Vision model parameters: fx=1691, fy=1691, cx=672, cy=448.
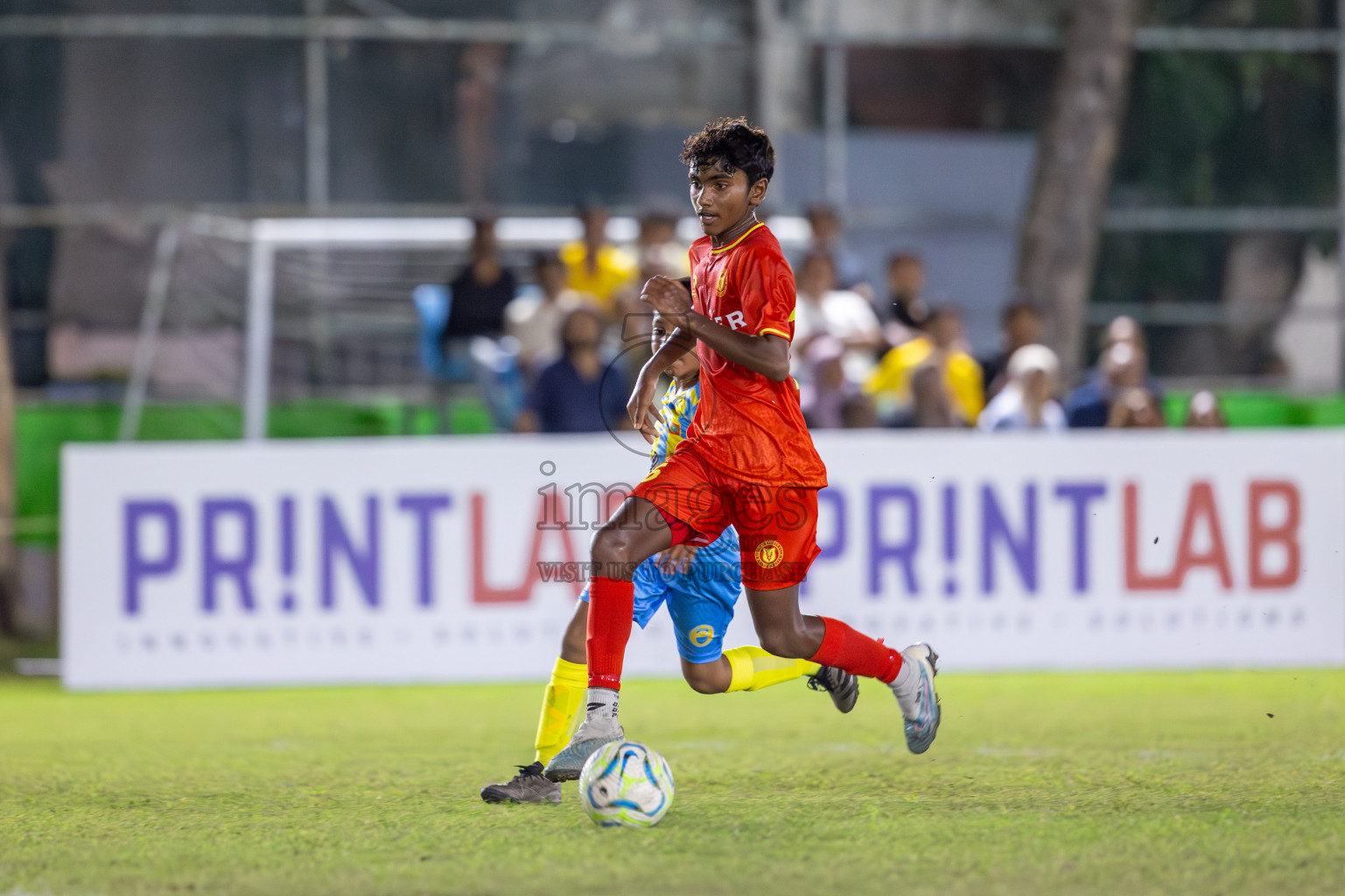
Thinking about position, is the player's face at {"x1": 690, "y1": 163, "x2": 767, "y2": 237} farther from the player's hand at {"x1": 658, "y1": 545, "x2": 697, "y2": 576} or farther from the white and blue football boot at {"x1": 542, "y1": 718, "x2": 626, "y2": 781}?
the white and blue football boot at {"x1": 542, "y1": 718, "x2": 626, "y2": 781}

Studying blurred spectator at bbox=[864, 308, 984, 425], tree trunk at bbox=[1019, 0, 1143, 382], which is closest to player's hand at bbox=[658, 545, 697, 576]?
blurred spectator at bbox=[864, 308, 984, 425]

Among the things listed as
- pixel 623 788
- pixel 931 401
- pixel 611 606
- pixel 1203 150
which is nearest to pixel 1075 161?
pixel 1203 150

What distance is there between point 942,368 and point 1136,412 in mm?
1167

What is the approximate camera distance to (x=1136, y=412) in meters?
9.73

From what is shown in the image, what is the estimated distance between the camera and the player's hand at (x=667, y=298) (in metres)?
4.58

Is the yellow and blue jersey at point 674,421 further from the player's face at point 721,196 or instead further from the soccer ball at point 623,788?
the soccer ball at point 623,788

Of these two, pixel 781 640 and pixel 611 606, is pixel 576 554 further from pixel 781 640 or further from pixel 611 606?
pixel 611 606

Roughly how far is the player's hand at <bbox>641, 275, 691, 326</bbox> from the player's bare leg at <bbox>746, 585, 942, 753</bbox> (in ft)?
2.87

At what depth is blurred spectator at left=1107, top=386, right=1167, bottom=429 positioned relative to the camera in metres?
9.71

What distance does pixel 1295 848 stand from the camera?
13.6ft

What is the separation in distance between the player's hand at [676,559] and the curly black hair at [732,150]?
111 centimetres

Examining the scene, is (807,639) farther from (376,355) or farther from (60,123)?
(60,123)

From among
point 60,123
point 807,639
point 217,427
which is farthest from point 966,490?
point 60,123

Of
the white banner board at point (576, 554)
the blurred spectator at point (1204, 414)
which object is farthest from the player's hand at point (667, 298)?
the blurred spectator at point (1204, 414)
